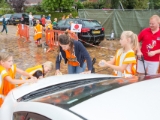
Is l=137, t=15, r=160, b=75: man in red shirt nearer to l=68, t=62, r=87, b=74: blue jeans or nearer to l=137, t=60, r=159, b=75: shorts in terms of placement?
l=137, t=60, r=159, b=75: shorts

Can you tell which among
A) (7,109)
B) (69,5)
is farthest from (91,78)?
(69,5)

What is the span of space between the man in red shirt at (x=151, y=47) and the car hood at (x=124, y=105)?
8.12ft

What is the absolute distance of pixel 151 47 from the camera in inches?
169

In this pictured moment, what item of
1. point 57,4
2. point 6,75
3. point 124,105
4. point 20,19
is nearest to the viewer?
point 124,105

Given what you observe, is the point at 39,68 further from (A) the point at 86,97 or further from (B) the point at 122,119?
(B) the point at 122,119

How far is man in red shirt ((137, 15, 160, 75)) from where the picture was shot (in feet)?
13.5

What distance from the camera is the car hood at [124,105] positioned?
1383 mm

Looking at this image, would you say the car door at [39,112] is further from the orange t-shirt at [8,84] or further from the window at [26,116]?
the orange t-shirt at [8,84]

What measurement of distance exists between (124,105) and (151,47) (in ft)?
9.86

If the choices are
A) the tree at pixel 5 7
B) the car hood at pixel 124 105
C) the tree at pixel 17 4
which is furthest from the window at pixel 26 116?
the tree at pixel 5 7

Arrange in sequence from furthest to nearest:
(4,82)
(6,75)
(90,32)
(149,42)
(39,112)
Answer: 1. (90,32)
2. (149,42)
3. (4,82)
4. (6,75)
5. (39,112)

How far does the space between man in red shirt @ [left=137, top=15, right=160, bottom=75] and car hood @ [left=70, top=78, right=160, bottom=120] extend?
2476 millimetres

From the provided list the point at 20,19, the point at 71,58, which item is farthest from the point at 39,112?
the point at 20,19

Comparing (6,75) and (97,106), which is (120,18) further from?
(97,106)
